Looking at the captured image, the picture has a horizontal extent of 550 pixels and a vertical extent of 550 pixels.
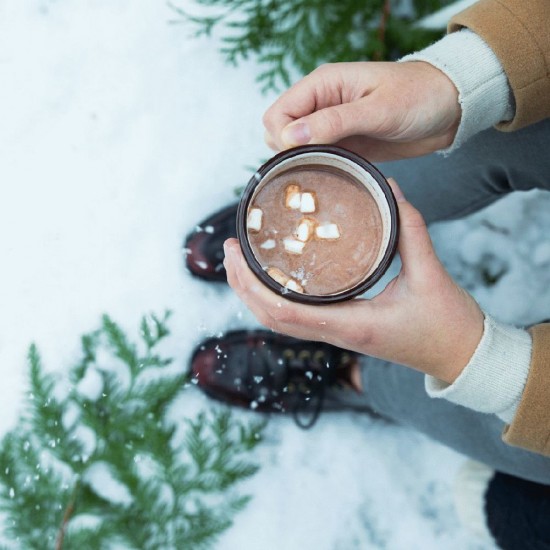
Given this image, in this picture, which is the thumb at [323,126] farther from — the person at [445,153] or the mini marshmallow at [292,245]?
Answer: the mini marshmallow at [292,245]

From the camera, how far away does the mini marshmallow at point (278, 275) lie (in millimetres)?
1117

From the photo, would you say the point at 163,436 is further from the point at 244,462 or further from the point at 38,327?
the point at 38,327

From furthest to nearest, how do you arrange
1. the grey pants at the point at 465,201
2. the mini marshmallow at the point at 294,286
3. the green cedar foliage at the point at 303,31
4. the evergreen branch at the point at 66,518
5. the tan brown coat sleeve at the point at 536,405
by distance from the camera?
1. the green cedar foliage at the point at 303,31
2. the evergreen branch at the point at 66,518
3. the grey pants at the point at 465,201
4. the tan brown coat sleeve at the point at 536,405
5. the mini marshmallow at the point at 294,286

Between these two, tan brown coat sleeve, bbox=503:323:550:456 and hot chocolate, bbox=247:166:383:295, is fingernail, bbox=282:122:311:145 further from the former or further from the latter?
tan brown coat sleeve, bbox=503:323:550:456

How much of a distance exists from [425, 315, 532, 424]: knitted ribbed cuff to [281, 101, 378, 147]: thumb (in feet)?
1.51

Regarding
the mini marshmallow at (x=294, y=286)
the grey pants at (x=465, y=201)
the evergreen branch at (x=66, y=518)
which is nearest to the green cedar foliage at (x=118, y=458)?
the evergreen branch at (x=66, y=518)

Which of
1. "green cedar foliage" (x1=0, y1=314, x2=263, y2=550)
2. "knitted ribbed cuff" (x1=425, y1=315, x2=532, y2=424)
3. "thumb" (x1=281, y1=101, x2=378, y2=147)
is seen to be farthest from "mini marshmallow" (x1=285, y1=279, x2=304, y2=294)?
"green cedar foliage" (x1=0, y1=314, x2=263, y2=550)

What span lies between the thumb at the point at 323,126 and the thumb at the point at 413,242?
0.14 meters

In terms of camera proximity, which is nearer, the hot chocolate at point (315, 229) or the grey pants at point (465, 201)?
the hot chocolate at point (315, 229)

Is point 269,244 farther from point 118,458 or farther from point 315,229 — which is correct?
point 118,458

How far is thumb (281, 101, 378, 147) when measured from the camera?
45.8 inches

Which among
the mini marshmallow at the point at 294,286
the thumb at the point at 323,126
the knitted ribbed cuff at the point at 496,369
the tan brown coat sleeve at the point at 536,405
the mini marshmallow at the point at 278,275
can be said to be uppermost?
the thumb at the point at 323,126

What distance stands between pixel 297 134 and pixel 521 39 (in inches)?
19.7

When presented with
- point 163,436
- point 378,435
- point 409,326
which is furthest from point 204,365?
point 409,326
